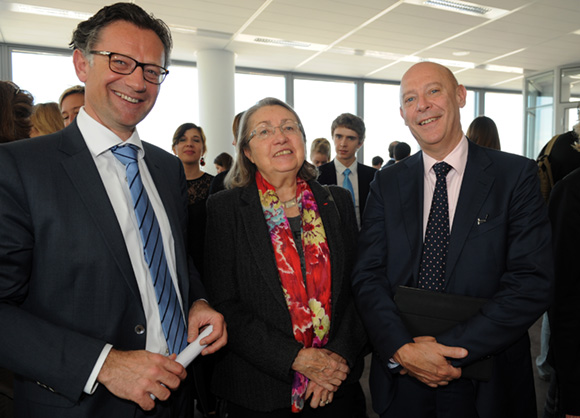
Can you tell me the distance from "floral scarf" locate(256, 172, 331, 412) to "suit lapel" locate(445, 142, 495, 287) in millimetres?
473

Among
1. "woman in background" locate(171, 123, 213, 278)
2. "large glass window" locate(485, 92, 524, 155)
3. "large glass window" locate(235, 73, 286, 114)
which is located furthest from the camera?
"large glass window" locate(485, 92, 524, 155)

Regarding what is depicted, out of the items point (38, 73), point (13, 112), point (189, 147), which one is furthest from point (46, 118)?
point (38, 73)

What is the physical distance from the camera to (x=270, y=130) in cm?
171

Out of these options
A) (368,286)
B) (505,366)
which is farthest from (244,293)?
(505,366)

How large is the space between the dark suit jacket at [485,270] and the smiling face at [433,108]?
118mm

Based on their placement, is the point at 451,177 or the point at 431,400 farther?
the point at 451,177

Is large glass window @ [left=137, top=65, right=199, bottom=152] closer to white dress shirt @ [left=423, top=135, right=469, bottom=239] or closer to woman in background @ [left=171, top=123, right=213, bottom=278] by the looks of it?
woman in background @ [left=171, top=123, right=213, bottom=278]

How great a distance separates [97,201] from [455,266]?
3.87 ft

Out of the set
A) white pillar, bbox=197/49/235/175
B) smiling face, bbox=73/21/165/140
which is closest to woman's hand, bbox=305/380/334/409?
smiling face, bbox=73/21/165/140

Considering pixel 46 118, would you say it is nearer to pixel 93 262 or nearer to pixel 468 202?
pixel 93 262

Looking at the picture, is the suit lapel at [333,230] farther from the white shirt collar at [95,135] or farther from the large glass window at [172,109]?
the large glass window at [172,109]

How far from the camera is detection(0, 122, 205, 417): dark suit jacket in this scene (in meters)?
0.94

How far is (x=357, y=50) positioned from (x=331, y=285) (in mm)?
7045

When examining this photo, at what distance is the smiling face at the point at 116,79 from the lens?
3.93 feet
